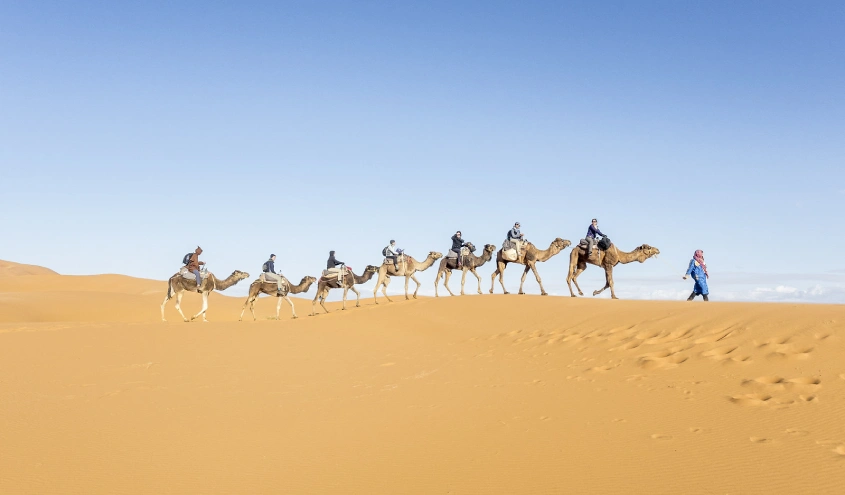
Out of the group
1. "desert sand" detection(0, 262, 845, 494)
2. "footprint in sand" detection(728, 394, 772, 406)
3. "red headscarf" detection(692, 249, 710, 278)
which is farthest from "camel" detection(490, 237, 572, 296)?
"footprint in sand" detection(728, 394, 772, 406)

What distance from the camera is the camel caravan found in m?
22.4

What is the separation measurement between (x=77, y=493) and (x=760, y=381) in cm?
847

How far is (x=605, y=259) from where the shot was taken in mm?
22281

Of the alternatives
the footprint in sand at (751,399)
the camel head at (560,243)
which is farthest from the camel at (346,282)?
the footprint in sand at (751,399)

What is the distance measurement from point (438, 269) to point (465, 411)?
18.6 m

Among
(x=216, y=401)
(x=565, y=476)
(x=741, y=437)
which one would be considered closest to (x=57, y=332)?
(x=216, y=401)

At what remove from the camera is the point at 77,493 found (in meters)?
6.60

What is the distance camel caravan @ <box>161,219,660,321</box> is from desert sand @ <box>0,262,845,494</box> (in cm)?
697

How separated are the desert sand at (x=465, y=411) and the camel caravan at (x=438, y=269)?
6.97 metres

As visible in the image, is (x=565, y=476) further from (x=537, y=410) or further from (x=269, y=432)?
(x=269, y=432)

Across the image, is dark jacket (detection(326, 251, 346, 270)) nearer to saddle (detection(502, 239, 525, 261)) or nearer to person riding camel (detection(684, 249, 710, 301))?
saddle (detection(502, 239, 525, 261))

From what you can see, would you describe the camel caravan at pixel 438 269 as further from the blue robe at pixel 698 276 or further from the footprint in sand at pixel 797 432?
the footprint in sand at pixel 797 432

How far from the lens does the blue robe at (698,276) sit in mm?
19922

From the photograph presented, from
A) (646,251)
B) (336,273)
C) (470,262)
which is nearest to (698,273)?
(646,251)
